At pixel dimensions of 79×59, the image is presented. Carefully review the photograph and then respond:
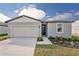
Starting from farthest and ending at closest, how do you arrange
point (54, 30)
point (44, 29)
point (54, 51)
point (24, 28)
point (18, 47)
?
point (54, 30) < point (24, 28) < point (44, 29) < point (18, 47) < point (54, 51)

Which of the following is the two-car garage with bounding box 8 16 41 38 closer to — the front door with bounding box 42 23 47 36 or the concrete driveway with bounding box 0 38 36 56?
the front door with bounding box 42 23 47 36

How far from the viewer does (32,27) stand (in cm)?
1716

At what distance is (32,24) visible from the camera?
677 inches

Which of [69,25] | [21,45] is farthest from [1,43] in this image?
[69,25]

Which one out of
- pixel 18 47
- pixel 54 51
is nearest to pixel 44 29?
pixel 18 47

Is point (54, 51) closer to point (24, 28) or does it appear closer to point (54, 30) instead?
point (54, 30)

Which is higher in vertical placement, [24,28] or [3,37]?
[24,28]

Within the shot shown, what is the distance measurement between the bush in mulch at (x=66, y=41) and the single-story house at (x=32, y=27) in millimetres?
404

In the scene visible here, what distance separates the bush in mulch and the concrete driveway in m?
1.49

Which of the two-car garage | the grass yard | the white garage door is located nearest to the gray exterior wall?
the two-car garage

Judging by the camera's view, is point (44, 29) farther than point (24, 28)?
No

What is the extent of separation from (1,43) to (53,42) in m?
3.68

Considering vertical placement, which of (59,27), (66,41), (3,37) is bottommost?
(66,41)

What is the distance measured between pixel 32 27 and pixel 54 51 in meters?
3.91
